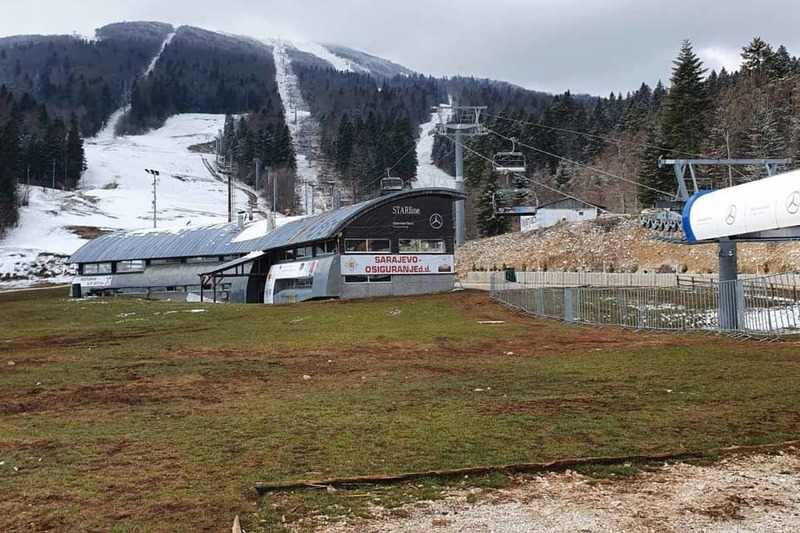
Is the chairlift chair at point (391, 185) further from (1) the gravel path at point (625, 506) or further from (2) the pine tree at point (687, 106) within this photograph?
(1) the gravel path at point (625, 506)

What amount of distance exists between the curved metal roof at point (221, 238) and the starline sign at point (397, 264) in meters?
2.28

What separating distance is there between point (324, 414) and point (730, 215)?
13.2 metres

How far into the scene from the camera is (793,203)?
14453mm

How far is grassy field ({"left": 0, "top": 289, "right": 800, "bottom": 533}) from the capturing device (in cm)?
586

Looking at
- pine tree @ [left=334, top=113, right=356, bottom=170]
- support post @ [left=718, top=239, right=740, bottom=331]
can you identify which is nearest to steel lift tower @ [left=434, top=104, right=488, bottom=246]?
support post @ [left=718, top=239, right=740, bottom=331]

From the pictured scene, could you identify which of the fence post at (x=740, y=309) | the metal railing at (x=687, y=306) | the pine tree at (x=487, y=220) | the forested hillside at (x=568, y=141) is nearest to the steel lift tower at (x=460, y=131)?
the forested hillside at (x=568, y=141)

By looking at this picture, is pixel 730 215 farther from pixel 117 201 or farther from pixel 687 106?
pixel 117 201

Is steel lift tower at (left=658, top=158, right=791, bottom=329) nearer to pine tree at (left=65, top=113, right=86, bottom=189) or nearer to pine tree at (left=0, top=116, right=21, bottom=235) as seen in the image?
pine tree at (left=0, top=116, right=21, bottom=235)

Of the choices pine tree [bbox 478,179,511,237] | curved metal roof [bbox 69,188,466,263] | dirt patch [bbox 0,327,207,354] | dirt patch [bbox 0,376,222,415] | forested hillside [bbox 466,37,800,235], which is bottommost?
dirt patch [bbox 0,327,207,354]

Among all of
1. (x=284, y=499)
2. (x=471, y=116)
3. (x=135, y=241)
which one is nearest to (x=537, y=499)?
(x=284, y=499)

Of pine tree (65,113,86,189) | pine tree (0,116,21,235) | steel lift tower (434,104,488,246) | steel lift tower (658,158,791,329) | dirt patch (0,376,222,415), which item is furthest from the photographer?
pine tree (65,113,86,189)

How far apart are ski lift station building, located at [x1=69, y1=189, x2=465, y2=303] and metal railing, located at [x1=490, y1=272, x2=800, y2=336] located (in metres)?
14.6

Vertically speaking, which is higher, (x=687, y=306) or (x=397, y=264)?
(x=397, y=264)

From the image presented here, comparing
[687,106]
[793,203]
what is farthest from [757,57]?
[793,203]
